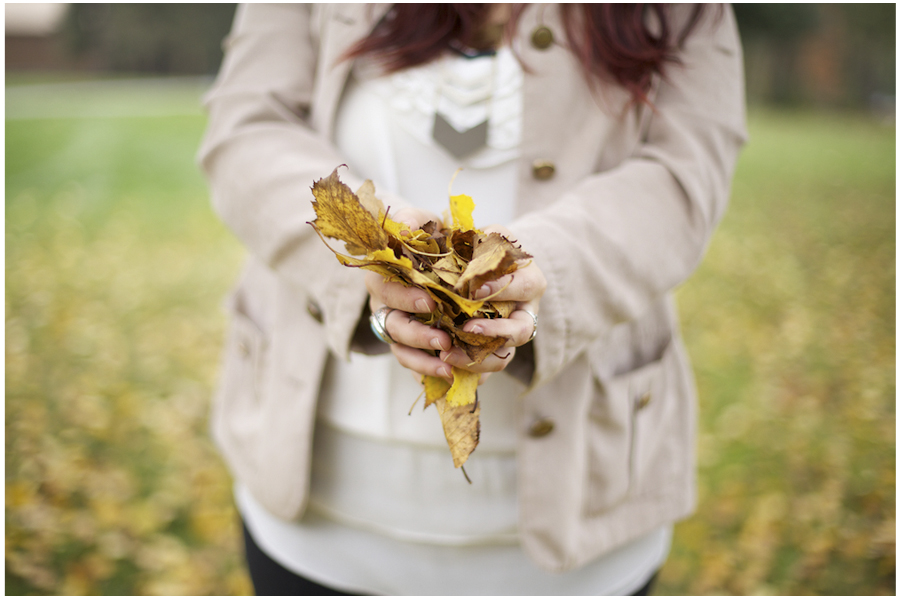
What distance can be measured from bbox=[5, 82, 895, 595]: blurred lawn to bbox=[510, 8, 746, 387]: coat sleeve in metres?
2.14

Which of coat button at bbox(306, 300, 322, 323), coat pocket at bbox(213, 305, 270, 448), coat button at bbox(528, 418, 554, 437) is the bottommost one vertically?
coat pocket at bbox(213, 305, 270, 448)

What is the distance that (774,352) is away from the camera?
4.57 m

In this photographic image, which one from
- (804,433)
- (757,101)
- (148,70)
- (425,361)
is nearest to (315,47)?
(425,361)

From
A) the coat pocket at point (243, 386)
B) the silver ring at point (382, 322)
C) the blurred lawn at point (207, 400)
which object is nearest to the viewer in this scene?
the silver ring at point (382, 322)

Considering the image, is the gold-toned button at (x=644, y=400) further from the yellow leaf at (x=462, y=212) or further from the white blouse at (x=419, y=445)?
the yellow leaf at (x=462, y=212)

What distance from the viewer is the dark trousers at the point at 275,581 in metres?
1.34

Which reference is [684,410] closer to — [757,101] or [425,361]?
[425,361]

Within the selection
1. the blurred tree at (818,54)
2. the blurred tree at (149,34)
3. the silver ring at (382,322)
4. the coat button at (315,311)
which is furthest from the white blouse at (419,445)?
the blurred tree at (149,34)

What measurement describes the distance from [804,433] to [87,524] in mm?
3824

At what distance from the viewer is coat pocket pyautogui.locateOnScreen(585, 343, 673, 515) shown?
1221mm

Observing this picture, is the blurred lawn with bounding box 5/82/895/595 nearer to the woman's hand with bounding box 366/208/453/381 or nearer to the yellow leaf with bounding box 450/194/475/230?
the woman's hand with bounding box 366/208/453/381

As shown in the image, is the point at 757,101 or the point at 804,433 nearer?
the point at 804,433

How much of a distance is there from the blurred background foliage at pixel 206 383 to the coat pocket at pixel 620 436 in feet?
5.80

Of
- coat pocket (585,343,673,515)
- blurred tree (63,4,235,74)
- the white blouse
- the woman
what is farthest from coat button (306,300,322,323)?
blurred tree (63,4,235,74)
